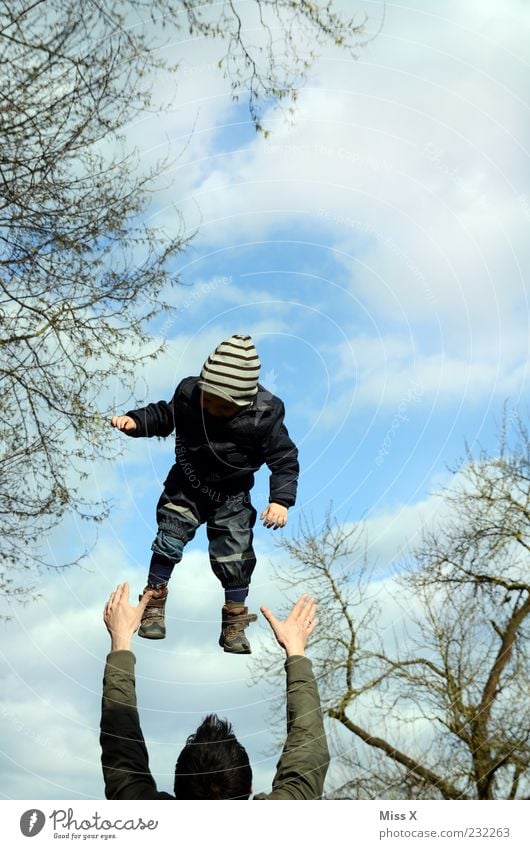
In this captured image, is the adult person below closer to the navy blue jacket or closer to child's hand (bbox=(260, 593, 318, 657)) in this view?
child's hand (bbox=(260, 593, 318, 657))

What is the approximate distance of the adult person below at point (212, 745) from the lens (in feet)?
14.8

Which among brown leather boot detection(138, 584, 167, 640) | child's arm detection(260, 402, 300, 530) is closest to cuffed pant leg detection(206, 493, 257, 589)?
child's arm detection(260, 402, 300, 530)

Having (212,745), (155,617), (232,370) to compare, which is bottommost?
(212,745)

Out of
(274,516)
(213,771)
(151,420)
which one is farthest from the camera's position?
(151,420)

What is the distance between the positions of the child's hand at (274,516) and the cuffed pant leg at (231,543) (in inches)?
9.5

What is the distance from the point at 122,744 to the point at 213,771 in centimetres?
58

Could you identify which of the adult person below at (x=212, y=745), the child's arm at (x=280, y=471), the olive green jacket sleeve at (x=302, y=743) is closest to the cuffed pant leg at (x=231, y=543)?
the child's arm at (x=280, y=471)

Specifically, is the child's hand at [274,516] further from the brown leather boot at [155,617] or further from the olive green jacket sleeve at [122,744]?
the olive green jacket sleeve at [122,744]

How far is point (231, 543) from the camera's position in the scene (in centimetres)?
565

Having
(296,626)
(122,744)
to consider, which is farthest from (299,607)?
(122,744)

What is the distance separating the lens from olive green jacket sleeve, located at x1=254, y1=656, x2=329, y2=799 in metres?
4.66

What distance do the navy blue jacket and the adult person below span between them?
923 millimetres

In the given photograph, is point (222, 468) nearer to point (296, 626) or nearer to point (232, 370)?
point (232, 370)
